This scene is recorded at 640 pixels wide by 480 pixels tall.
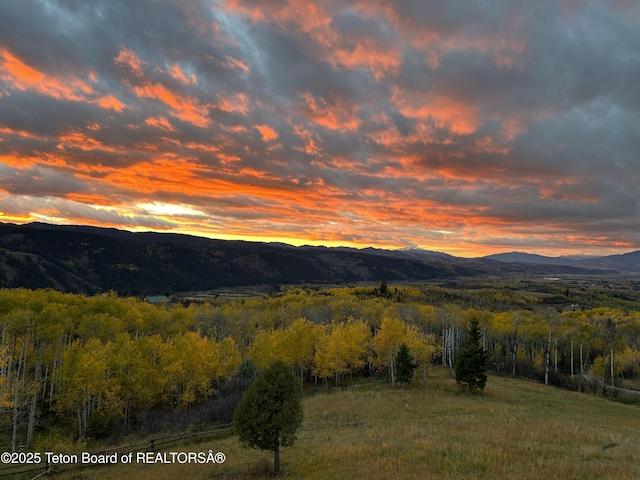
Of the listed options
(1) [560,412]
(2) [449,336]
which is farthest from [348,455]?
(2) [449,336]

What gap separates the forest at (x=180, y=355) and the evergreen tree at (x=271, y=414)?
2228 centimetres

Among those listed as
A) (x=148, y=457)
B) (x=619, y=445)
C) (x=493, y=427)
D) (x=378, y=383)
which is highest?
(x=619, y=445)

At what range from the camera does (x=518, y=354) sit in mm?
92250

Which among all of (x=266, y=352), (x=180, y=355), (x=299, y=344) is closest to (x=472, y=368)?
(x=299, y=344)

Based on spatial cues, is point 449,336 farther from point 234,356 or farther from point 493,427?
point 493,427

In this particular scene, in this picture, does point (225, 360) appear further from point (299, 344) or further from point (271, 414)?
point (271, 414)

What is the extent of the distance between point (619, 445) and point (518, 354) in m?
75.4

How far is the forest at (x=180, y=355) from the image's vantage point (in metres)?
44.9

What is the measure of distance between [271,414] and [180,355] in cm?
3675

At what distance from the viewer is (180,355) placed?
5375 centimetres

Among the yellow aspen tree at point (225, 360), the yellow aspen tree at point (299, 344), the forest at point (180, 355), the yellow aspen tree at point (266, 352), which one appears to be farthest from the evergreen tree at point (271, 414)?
the yellow aspen tree at point (299, 344)

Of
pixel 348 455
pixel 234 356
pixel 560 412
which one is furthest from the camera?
pixel 234 356

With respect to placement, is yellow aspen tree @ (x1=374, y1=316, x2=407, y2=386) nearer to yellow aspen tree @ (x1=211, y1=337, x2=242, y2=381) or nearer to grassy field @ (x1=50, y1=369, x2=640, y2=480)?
grassy field @ (x1=50, y1=369, x2=640, y2=480)

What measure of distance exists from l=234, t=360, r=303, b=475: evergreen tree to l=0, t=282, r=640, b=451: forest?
2228cm
